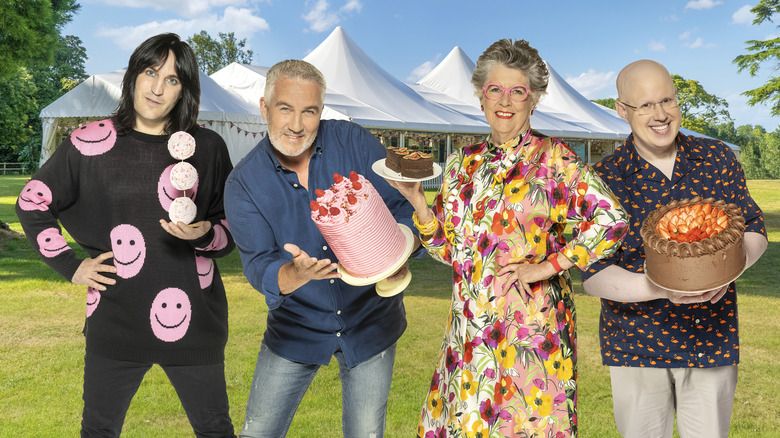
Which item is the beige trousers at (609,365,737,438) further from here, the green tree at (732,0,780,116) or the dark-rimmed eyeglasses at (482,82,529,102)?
the green tree at (732,0,780,116)

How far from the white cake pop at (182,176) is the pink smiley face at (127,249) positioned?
0.29 metres

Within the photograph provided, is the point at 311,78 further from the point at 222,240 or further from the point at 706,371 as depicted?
the point at 706,371

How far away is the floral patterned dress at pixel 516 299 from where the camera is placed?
246 centimetres

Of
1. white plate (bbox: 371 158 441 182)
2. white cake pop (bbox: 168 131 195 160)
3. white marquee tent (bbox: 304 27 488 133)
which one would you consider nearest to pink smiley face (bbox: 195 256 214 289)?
white cake pop (bbox: 168 131 195 160)

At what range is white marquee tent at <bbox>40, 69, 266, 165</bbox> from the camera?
59.3 ft

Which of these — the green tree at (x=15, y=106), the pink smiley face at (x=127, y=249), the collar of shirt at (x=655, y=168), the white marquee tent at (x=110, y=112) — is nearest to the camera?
the collar of shirt at (x=655, y=168)

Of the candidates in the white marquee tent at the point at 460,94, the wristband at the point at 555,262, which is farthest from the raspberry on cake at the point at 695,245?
the white marquee tent at the point at 460,94

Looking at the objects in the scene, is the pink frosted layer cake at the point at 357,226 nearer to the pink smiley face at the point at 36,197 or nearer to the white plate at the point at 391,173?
the white plate at the point at 391,173

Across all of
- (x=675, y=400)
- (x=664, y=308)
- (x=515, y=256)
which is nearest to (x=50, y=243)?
(x=515, y=256)

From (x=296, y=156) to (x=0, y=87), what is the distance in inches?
1527

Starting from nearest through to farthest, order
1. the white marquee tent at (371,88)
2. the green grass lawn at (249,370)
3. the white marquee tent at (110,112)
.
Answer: the green grass lawn at (249,370) < the white marquee tent at (110,112) < the white marquee tent at (371,88)

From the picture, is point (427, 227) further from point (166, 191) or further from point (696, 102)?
point (696, 102)

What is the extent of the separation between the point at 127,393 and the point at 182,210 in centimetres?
87

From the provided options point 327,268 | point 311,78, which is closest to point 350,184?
point 327,268
